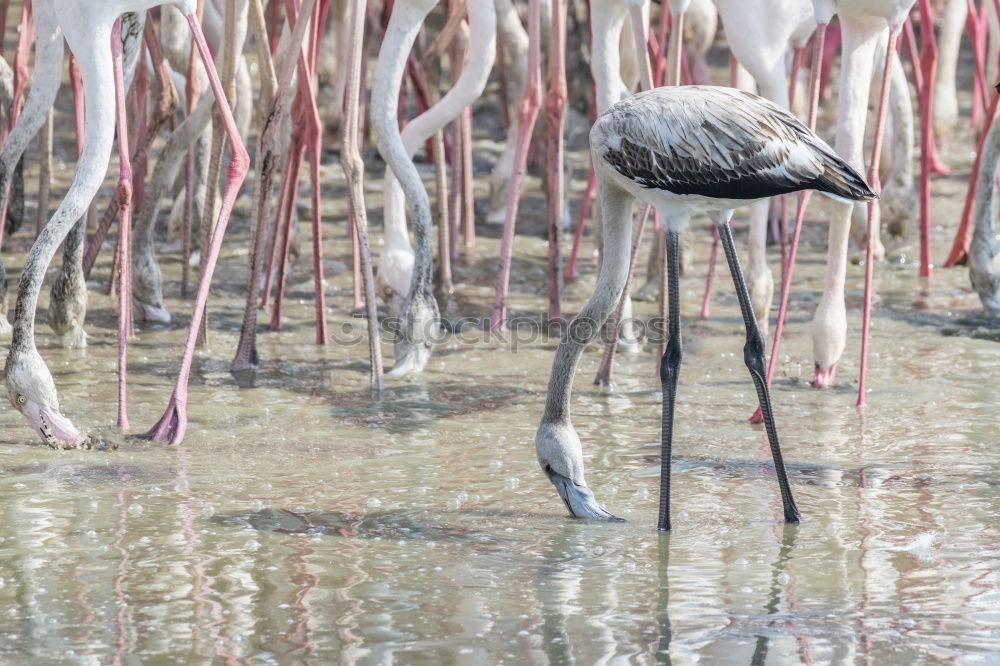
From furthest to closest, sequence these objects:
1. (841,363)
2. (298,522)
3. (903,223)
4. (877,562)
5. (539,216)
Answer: (539,216)
(903,223)
(841,363)
(298,522)
(877,562)

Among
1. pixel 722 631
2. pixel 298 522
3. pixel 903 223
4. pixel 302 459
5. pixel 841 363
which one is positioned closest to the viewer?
pixel 722 631

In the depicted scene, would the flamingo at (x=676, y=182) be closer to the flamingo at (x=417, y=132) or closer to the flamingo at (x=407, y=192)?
the flamingo at (x=407, y=192)

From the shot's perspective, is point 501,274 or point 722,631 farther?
point 501,274

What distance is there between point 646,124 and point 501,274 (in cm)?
248

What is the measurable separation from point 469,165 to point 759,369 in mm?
3780

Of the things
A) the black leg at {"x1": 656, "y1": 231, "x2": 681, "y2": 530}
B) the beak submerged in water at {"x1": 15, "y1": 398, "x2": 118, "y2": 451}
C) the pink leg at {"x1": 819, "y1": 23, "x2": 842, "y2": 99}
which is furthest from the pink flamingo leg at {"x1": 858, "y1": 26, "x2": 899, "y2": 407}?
the pink leg at {"x1": 819, "y1": 23, "x2": 842, "y2": 99}

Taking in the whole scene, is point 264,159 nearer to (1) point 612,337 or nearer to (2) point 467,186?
(1) point 612,337

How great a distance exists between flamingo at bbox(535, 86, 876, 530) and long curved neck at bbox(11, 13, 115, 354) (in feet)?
5.44

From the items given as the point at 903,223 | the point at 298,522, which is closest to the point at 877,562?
the point at 298,522

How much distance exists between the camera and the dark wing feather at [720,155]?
4.08 meters

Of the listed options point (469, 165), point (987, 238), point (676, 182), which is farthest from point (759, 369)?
point (469, 165)

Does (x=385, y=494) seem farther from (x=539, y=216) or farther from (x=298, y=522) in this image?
(x=539, y=216)

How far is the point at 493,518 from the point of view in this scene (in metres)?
4.38

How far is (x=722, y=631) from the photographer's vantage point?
3.47m
